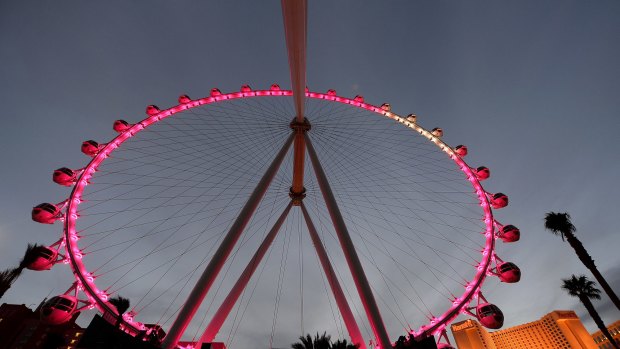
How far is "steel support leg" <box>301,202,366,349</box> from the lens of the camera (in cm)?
1952

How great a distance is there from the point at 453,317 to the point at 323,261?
8894 mm

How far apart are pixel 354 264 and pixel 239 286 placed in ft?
29.4

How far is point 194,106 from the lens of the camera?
2148 centimetres

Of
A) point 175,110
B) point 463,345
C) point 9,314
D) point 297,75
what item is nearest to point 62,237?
point 175,110

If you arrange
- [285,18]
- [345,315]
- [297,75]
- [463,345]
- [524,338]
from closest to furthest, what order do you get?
[285,18]
[297,75]
[345,315]
[463,345]
[524,338]

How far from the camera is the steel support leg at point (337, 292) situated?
19.5m

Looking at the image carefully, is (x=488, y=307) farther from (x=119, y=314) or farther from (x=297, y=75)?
(x=119, y=314)

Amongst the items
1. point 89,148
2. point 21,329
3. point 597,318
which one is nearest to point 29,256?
point 89,148

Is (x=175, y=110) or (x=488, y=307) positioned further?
(x=175, y=110)

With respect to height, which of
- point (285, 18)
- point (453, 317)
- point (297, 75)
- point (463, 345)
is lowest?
point (453, 317)

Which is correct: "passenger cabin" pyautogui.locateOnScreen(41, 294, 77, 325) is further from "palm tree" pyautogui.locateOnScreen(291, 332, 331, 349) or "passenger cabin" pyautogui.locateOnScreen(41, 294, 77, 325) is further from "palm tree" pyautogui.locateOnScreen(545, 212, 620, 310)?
"palm tree" pyautogui.locateOnScreen(545, 212, 620, 310)

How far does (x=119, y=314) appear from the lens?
1469 centimetres

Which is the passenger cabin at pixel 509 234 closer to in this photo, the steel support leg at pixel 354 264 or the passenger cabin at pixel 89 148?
→ the steel support leg at pixel 354 264

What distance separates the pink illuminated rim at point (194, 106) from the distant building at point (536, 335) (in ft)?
265
